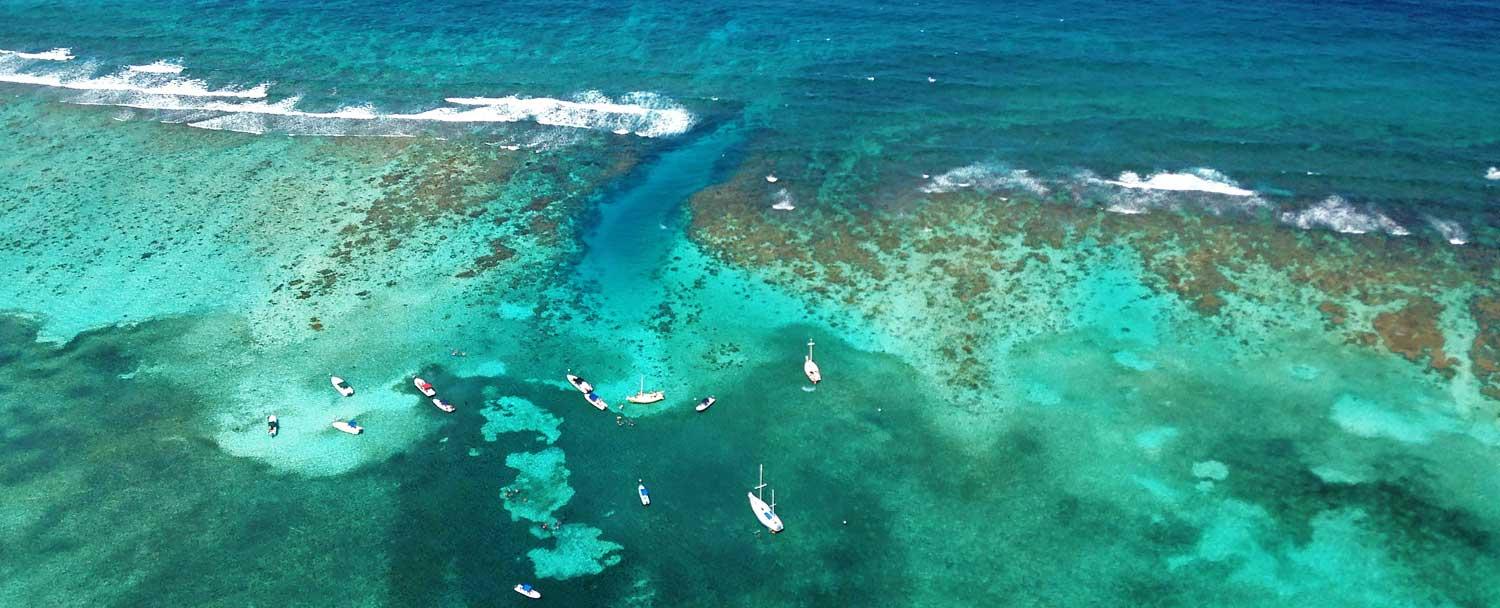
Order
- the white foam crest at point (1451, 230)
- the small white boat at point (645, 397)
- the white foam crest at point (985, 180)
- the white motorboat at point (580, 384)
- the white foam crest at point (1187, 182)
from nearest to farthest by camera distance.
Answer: the small white boat at point (645, 397)
the white motorboat at point (580, 384)
the white foam crest at point (1451, 230)
the white foam crest at point (1187, 182)
the white foam crest at point (985, 180)

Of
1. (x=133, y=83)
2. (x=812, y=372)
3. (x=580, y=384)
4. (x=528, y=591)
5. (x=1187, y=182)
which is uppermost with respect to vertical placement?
(x=133, y=83)

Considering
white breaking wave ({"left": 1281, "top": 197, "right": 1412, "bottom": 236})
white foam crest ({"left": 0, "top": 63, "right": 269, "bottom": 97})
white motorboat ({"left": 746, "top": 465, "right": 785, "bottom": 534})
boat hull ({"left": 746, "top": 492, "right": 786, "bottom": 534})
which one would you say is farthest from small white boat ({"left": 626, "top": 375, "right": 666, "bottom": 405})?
white foam crest ({"left": 0, "top": 63, "right": 269, "bottom": 97})

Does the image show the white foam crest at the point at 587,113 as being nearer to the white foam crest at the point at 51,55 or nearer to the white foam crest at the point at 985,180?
the white foam crest at the point at 985,180

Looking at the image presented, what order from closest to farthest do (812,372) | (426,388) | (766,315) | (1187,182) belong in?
(812,372) < (426,388) < (766,315) < (1187,182)

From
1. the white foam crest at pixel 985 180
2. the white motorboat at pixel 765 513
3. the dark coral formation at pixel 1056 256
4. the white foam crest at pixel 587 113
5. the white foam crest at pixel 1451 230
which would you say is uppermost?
the white foam crest at pixel 587 113

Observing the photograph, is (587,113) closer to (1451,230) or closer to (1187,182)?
(1187,182)

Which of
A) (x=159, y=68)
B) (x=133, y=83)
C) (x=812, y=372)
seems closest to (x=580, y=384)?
(x=812, y=372)

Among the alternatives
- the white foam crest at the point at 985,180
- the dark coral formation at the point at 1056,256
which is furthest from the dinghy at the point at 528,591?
the white foam crest at the point at 985,180

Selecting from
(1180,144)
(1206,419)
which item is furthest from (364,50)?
(1206,419)
